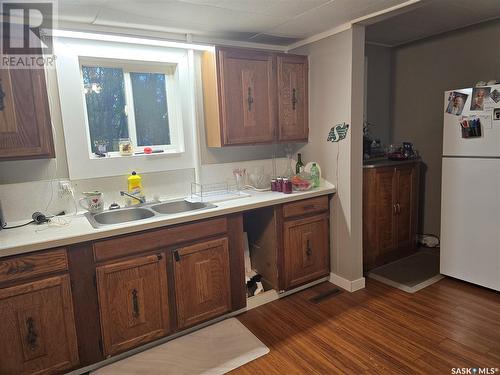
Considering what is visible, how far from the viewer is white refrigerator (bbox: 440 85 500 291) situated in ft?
8.34

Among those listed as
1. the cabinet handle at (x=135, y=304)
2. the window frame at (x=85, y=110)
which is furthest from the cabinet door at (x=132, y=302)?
the window frame at (x=85, y=110)

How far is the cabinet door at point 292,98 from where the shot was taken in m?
2.86

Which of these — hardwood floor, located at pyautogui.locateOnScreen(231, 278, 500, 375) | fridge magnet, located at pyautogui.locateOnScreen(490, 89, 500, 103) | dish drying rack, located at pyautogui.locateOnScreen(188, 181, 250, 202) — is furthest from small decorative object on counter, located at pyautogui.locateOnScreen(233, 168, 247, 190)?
fridge magnet, located at pyautogui.locateOnScreen(490, 89, 500, 103)

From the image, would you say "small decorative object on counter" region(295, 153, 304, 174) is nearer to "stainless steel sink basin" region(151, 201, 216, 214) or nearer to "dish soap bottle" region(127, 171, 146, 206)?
"stainless steel sink basin" region(151, 201, 216, 214)

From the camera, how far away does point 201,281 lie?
2.28 m

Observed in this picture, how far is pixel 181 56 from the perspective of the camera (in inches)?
105

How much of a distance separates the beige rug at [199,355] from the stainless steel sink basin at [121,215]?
0.89 meters

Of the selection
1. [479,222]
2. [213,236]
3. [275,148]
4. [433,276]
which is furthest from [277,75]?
[433,276]

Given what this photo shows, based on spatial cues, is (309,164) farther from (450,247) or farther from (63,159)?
(63,159)

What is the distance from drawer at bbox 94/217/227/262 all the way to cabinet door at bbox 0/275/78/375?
0.81 ft

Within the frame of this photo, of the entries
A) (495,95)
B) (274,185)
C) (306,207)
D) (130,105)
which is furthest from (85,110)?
(495,95)

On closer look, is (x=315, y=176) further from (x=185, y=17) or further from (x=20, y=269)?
(x=20, y=269)

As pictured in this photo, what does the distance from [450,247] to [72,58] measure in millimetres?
3323

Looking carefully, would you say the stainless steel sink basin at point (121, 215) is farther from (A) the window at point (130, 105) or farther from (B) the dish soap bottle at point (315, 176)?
(B) the dish soap bottle at point (315, 176)
